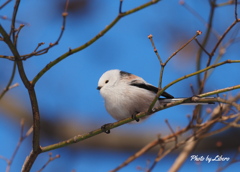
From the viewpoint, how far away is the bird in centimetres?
259

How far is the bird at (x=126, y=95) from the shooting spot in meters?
2.59

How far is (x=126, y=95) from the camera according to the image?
2609mm

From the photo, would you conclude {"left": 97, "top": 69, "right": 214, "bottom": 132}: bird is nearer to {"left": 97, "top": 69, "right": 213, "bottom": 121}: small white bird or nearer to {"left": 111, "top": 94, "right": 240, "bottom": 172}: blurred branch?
{"left": 97, "top": 69, "right": 213, "bottom": 121}: small white bird

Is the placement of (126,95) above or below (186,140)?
above

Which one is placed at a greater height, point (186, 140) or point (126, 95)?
point (126, 95)

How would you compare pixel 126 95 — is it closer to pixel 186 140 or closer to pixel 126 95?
pixel 126 95

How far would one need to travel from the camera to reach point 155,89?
2682 millimetres

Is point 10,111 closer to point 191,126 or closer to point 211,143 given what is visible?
point 211,143

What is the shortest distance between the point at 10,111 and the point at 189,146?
11.0 feet

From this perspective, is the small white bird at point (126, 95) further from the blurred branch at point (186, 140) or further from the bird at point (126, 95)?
the blurred branch at point (186, 140)

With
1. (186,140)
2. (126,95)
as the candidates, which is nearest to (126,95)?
(126,95)

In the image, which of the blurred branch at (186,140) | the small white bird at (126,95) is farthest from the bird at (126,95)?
Result: the blurred branch at (186,140)

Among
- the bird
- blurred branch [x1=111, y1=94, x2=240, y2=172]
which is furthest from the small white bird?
blurred branch [x1=111, y1=94, x2=240, y2=172]

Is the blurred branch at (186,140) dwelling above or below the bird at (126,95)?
below
